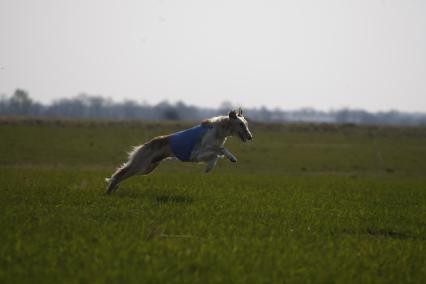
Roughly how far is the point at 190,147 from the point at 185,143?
0.18 meters

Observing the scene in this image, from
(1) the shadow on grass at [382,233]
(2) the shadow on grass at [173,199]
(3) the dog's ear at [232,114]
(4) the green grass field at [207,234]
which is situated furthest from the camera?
(3) the dog's ear at [232,114]

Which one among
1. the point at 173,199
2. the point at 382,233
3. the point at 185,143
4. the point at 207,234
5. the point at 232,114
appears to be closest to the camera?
the point at 207,234

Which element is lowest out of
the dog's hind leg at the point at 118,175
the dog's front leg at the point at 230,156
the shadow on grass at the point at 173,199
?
the shadow on grass at the point at 173,199

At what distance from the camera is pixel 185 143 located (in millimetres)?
16250

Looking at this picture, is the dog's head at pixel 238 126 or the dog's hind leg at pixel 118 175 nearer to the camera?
the dog's hind leg at pixel 118 175

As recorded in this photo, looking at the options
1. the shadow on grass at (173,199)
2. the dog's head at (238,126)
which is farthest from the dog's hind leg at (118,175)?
the dog's head at (238,126)

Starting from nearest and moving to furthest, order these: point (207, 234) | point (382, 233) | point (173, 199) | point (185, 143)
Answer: point (207, 234), point (382, 233), point (173, 199), point (185, 143)

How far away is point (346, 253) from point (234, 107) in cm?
820

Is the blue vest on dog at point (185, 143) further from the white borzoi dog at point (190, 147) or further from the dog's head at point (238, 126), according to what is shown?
the dog's head at point (238, 126)

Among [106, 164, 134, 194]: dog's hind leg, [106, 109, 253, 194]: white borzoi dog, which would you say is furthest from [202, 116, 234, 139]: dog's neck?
[106, 164, 134, 194]: dog's hind leg

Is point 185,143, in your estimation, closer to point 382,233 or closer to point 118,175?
point 118,175

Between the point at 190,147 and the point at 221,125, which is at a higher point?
the point at 221,125

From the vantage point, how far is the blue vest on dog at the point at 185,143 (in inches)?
640

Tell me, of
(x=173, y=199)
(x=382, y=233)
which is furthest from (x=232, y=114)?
(x=382, y=233)
